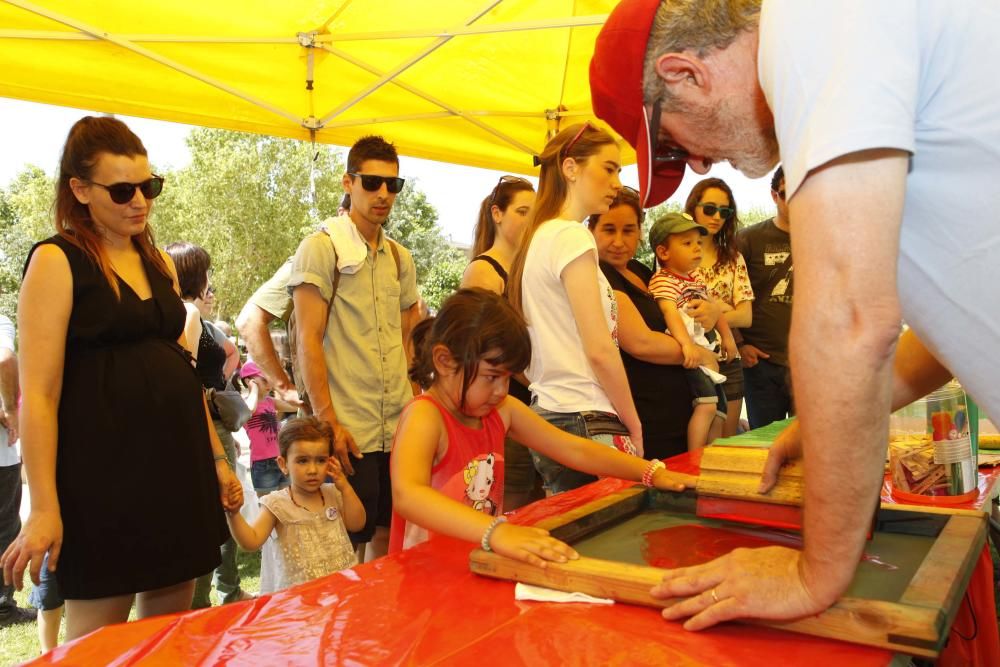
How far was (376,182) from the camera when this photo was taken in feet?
10.3

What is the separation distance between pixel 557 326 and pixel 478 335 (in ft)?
1.92

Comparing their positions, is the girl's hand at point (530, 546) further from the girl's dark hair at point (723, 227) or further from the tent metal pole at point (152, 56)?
the tent metal pole at point (152, 56)

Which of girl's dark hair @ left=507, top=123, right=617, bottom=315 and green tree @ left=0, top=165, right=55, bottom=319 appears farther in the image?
green tree @ left=0, top=165, right=55, bottom=319

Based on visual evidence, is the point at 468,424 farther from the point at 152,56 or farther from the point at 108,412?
the point at 152,56

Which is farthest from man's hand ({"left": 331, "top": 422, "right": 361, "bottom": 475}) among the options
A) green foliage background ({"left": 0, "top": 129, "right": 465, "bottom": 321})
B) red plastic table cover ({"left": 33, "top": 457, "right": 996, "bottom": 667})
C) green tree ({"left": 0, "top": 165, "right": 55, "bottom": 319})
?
green foliage background ({"left": 0, "top": 129, "right": 465, "bottom": 321})

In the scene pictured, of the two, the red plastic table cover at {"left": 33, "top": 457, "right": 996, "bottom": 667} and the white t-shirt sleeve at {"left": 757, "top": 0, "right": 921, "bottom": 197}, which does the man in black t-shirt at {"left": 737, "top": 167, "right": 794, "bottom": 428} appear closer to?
the red plastic table cover at {"left": 33, "top": 457, "right": 996, "bottom": 667}

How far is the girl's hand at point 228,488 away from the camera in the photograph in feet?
7.39

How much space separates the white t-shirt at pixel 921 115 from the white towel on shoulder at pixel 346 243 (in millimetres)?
2218

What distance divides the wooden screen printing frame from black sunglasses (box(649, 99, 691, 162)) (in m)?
0.64

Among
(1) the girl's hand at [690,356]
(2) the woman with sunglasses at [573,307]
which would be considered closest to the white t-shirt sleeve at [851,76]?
(2) the woman with sunglasses at [573,307]

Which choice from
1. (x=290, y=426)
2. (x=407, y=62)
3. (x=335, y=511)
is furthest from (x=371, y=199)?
(x=407, y=62)

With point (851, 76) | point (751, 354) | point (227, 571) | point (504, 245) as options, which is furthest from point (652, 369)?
point (227, 571)

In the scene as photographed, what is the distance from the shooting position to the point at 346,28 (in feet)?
14.1

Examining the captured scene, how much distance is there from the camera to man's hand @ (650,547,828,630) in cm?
101
